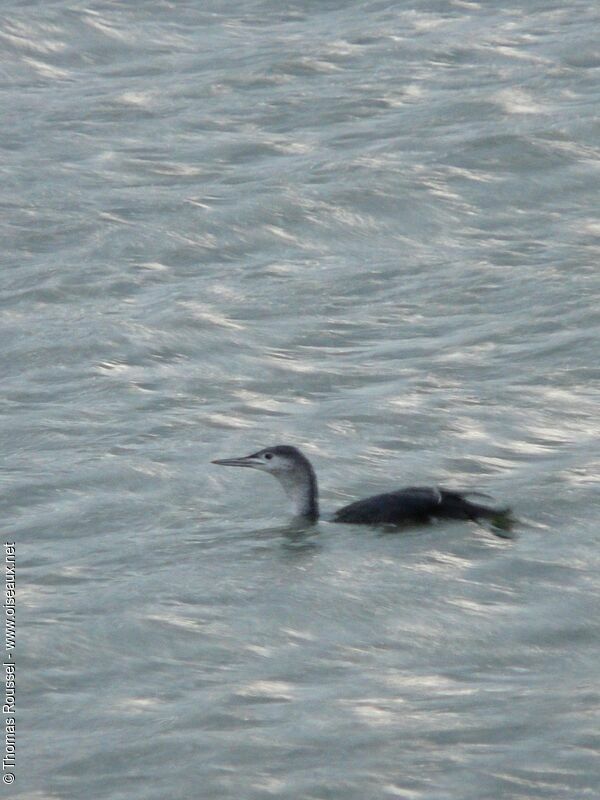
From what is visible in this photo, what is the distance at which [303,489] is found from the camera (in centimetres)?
1150

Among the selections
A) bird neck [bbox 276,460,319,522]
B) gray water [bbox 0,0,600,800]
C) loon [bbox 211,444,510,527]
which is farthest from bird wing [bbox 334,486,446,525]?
bird neck [bbox 276,460,319,522]

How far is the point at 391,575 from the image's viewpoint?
1028cm

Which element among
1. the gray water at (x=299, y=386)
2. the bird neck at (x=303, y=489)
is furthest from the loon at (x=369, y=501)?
the gray water at (x=299, y=386)

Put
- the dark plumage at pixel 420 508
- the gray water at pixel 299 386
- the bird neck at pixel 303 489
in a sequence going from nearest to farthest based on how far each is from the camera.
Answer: the gray water at pixel 299 386 → the dark plumage at pixel 420 508 → the bird neck at pixel 303 489

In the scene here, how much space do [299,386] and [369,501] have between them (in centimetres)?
255

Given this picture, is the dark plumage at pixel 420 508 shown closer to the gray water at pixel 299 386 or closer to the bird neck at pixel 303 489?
the gray water at pixel 299 386

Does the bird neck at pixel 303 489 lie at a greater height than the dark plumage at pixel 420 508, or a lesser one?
lesser

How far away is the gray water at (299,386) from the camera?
838cm

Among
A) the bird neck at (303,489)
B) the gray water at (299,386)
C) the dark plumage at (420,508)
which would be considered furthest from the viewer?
the bird neck at (303,489)

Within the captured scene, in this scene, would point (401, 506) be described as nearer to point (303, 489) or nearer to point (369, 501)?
point (369, 501)

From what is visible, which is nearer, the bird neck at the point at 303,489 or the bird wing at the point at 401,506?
the bird wing at the point at 401,506

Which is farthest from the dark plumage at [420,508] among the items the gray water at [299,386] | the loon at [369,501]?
the gray water at [299,386]

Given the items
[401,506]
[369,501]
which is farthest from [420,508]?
[369,501]

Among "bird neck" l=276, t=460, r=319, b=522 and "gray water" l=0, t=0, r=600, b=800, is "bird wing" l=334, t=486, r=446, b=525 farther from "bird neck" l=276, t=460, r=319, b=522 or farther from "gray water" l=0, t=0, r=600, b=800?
"bird neck" l=276, t=460, r=319, b=522
